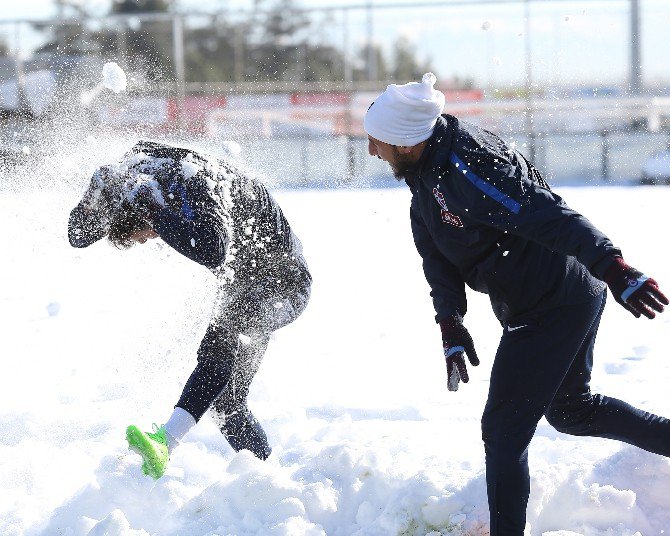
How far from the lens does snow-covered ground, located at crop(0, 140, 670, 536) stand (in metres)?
3.07

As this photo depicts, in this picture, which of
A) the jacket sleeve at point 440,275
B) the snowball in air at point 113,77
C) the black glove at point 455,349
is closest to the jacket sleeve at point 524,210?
the jacket sleeve at point 440,275

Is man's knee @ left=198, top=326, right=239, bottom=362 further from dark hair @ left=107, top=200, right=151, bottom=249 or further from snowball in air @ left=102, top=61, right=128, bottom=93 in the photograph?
snowball in air @ left=102, top=61, right=128, bottom=93

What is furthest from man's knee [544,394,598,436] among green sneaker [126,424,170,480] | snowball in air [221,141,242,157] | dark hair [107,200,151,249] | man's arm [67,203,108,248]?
snowball in air [221,141,242,157]

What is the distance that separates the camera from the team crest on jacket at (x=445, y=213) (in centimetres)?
268

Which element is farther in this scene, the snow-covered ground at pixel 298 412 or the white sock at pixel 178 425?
the white sock at pixel 178 425

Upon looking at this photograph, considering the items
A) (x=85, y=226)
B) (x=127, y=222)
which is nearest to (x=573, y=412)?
(x=127, y=222)

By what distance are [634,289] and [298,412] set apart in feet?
7.72

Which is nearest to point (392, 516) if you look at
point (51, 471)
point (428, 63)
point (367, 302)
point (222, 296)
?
point (222, 296)

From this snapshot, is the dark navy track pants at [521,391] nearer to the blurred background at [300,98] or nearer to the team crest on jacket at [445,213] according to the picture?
the team crest on jacket at [445,213]

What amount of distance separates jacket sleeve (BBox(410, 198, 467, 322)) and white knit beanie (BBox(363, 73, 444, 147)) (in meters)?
0.32

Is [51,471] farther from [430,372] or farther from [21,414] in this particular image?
[430,372]

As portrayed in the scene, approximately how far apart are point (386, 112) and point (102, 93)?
12.6 meters

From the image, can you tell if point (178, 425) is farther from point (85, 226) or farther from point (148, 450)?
point (85, 226)

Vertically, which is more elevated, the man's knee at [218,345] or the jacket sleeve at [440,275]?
the jacket sleeve at [440,275]
